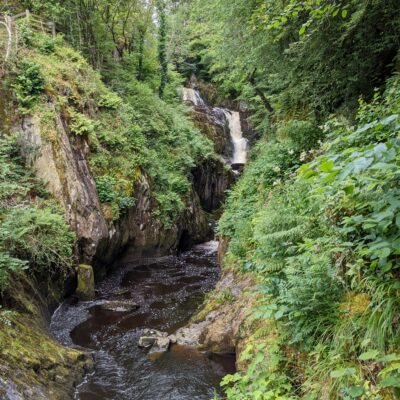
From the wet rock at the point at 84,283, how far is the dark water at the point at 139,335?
0.25m

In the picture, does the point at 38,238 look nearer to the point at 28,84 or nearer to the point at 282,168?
the point at 28,84

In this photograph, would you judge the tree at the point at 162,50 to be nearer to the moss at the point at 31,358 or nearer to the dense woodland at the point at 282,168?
the dense woodland at the point at 282,168

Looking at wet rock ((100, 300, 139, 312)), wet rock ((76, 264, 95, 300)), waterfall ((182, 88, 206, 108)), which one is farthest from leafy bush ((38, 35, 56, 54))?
waterfall ((182, 88, 206, 108))

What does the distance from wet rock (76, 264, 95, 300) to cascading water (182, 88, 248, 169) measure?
17929mm

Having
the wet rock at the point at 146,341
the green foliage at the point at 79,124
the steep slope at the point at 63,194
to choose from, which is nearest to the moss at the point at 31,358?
the steep slope at the point at 63,194

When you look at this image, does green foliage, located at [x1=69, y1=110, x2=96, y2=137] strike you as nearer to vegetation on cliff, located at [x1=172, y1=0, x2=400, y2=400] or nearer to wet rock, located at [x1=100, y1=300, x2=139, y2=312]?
wet rock, located at [x1=100, y1=300, x2=139, y2=312]

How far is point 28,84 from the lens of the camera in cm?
1013

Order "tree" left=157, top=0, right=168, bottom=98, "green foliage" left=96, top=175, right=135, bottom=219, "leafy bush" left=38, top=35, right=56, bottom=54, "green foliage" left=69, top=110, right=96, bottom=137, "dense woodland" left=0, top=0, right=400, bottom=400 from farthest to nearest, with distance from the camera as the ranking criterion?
"tree" left=157, top=0, right=168, bottom=98 → "leafy bush" left=38, top=35, right=56, bottom=54 → "green foliage" left=96, top=175, right=135, bottom=219 → "green foliage" left=69, top=110, right=96, bottom=137 → "dense woodland" left=0, top=0, right=400, bottom=400

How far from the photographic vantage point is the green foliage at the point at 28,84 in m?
9.92

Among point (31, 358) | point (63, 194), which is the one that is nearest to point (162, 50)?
point (63, 194)

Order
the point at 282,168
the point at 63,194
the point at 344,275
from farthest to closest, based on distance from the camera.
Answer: the point at 63,194, the point at 282,168, the point at 344,275

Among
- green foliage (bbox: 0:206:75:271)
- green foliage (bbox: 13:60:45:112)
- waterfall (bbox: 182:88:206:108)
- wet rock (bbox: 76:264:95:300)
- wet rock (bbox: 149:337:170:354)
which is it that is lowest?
wet rock (bbox: 149:337:170:354)

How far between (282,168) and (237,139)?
63.7 feet

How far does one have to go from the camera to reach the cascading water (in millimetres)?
26219
